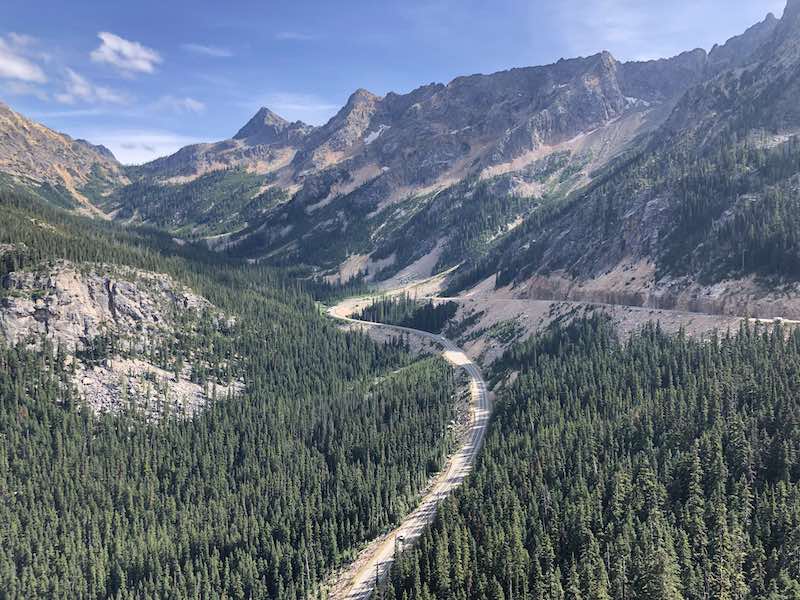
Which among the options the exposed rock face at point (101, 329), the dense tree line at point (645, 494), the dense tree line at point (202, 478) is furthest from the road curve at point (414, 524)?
the exposed rock face at point (101, 329)

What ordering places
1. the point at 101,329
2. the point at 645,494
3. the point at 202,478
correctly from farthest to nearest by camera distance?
the point at 101,329, the point at 202,478, the point at 645,494

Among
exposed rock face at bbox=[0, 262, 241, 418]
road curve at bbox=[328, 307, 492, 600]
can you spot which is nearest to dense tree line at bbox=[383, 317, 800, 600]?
road curve at bbox=[328, 307, 492, 600]

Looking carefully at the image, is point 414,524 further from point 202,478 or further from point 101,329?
point 101,329

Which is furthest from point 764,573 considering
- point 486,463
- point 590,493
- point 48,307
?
point 48,307

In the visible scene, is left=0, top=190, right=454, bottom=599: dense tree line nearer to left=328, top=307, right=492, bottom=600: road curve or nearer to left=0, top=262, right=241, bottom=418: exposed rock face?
left=328, top=307, right=492, bottom=600: road curve

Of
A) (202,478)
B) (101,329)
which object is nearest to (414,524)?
(202,478)
